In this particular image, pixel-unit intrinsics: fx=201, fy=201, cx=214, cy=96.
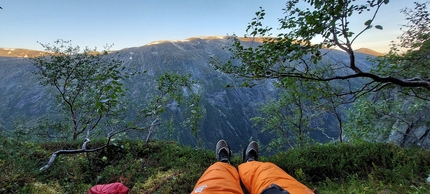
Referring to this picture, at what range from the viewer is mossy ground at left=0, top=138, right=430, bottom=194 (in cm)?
383

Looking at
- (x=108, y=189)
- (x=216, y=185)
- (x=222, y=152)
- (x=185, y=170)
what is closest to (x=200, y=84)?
(x=222, y=152)

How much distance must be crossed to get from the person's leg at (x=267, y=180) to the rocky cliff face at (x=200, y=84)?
303 ft

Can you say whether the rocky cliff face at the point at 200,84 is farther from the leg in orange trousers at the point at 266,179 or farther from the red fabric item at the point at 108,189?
the leg in orange trousers at the point at 266,179

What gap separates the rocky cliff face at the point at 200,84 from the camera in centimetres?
11356

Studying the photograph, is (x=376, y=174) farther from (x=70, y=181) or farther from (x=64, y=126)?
(x=64, y=126)

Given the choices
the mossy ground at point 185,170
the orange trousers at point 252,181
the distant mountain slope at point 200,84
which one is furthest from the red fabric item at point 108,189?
the distant mountain slope at point 200,84

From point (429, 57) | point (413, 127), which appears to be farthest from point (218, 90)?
point (429, 57)

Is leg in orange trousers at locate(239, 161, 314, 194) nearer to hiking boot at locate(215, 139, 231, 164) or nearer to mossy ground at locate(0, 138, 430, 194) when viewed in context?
mossy ground at locate(0, 138, 430, 194)

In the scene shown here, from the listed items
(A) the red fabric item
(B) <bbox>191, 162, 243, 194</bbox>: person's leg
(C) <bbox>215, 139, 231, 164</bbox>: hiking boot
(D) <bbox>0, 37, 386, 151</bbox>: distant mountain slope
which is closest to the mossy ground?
(C) <bbox>215, 139, 231, 164</bbox>: hiking boot

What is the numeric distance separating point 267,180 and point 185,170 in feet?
8.53

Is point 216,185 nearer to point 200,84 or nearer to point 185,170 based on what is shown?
point 185,170

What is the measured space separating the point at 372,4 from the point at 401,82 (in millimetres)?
1625

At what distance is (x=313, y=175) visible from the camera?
16.2ft

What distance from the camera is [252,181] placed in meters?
3.49
